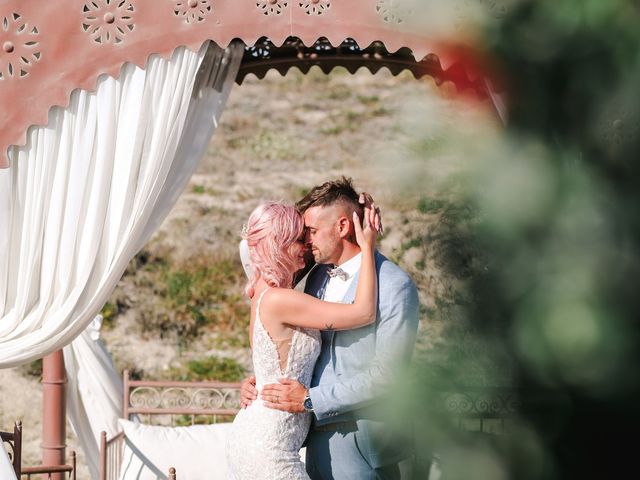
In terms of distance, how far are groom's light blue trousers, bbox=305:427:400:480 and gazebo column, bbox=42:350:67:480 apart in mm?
2485

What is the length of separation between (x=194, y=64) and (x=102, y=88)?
0.34 meters

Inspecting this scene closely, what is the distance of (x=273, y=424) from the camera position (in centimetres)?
312

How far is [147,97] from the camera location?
3.62 m

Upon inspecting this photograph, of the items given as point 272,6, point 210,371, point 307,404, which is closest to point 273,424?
point 307,404

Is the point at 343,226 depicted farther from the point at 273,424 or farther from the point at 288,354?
the point at 273,424

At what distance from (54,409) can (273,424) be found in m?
2.58

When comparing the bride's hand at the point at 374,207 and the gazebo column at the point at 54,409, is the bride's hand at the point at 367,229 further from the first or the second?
the gazebo column at the point at 54,409

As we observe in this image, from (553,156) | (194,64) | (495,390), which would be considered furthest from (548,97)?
(194,64)

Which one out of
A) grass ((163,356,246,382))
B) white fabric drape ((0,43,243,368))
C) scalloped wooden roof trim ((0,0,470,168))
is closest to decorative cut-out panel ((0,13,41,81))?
scalloped wooden roof trim ((0,0,470,168))

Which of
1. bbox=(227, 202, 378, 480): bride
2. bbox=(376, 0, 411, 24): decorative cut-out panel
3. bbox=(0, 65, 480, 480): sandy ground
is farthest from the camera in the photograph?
bbox=(0, 65, 480, 480): sandy ground

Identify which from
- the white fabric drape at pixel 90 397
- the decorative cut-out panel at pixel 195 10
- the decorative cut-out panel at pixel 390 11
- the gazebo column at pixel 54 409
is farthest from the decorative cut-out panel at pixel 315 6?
Result: the gazebo column at pixel 54 409

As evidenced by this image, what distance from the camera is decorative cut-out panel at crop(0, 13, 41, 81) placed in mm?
3555

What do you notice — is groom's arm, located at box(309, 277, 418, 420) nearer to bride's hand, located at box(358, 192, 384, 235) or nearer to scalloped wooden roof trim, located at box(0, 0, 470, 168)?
bride's hand, located at box(358, 192, 384, 235)

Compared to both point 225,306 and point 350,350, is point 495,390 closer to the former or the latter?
point 350,350
